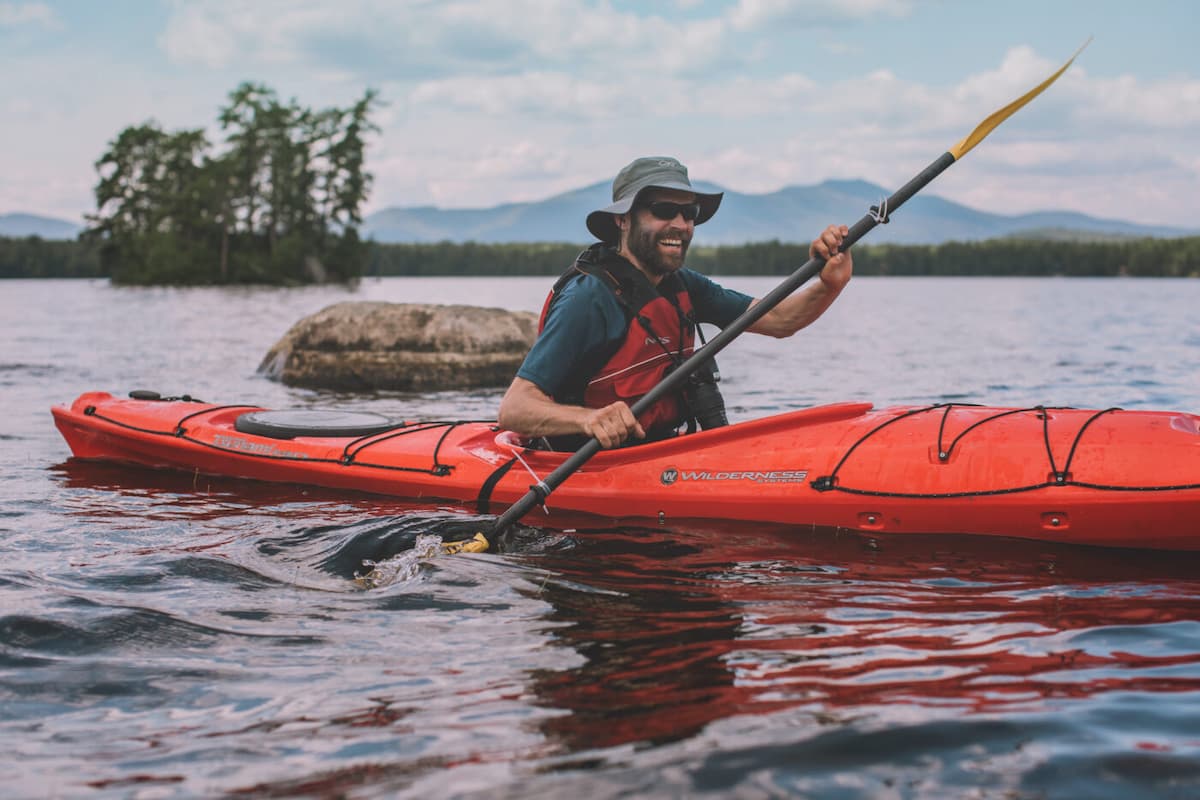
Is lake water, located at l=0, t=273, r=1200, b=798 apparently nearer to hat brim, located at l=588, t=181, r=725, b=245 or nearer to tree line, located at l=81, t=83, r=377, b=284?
hat brim, located at l=588, t=181, r=725, b=245

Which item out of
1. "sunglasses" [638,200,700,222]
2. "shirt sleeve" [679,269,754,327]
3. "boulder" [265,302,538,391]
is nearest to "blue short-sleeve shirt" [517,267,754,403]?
"sunglasses" [638,200,700,222]

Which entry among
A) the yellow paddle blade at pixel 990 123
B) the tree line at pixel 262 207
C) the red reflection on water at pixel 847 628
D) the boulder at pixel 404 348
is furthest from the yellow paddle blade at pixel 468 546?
the tree line at pixel 262 207

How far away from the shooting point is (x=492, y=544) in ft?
17.7

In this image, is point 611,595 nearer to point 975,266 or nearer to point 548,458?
point 548,458

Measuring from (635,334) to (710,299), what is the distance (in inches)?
33.1

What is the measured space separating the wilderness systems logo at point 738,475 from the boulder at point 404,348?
7681mm

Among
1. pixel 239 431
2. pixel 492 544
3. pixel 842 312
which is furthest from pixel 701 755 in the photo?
pixel 842 312

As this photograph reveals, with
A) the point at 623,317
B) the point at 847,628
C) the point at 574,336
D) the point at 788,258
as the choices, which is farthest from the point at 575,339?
the point at 788,258

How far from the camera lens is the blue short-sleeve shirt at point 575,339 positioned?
554 cm

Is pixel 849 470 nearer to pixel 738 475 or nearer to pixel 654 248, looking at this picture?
pixel 738 475

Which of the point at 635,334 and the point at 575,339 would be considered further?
the point at 635,334

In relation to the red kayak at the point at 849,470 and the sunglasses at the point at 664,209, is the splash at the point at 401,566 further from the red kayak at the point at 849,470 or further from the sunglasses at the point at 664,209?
the sunglasses at the point at 664,209

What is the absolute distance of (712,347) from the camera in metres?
5.41

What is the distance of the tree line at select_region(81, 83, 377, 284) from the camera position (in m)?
55.6
